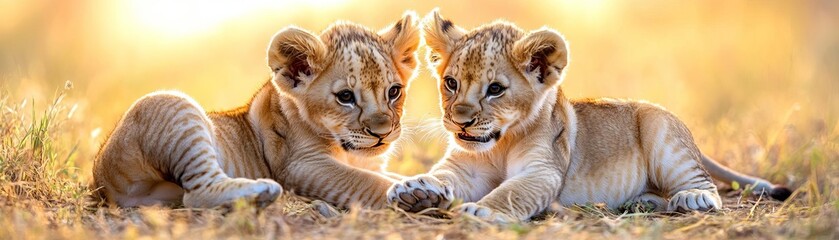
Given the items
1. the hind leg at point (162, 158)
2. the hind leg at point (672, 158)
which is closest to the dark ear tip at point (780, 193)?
the hind leg at point (672, 158)

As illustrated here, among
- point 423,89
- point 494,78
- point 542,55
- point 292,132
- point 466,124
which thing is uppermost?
point 542,55

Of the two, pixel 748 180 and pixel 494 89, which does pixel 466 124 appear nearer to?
pixel 494 89

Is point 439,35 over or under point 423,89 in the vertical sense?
over

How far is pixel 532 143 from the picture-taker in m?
6.34

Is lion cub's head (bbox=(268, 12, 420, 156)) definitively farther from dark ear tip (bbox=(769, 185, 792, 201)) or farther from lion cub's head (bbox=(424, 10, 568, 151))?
dark ear tip (bbox=(769, 185, 792, 201))

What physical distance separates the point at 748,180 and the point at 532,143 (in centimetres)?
183

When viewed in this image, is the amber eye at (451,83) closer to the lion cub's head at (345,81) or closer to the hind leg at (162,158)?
the lion cub's head at (345,81)

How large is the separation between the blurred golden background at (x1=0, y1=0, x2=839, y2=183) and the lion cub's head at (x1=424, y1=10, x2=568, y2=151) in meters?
2.78

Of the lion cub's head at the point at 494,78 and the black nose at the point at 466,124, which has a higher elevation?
the lion cub's head at the point at 494,78

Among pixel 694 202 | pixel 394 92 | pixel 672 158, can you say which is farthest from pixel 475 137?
pixel 672 158

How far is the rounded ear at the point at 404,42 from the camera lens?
21.3ft

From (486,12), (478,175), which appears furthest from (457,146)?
(486,12)

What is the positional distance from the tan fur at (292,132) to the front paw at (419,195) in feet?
1.02

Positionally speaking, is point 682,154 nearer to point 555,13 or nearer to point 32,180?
point 32,180
